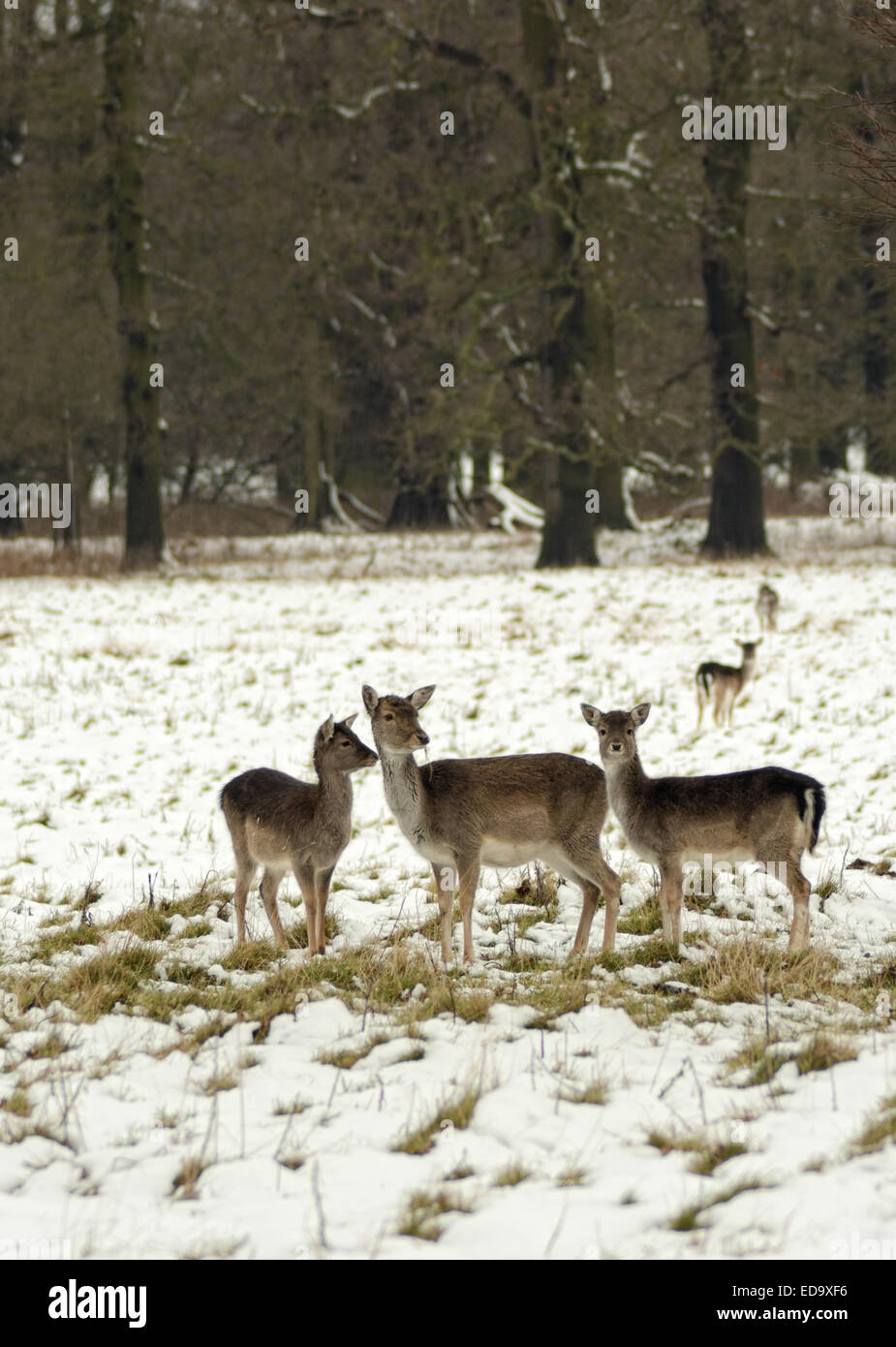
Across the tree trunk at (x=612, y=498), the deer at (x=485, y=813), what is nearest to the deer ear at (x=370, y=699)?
the deer at (x=485, y=813)

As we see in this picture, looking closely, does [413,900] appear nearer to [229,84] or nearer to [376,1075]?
[376,1075]

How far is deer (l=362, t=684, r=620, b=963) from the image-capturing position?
263 inches

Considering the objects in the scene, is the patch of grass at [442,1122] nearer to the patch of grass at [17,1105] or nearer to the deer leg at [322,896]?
the patch of grass at [17,1105]

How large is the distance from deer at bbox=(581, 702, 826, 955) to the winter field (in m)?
0.36

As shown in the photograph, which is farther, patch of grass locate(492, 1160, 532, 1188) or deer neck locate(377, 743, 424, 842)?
deer neck locate(377, 743, 424, 842)

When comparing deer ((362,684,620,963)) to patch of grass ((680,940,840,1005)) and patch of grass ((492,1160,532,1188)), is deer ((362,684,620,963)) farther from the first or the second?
patch of grass ((492,1160,532,1188))

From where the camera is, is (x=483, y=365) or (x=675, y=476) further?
(x=675, y=476)

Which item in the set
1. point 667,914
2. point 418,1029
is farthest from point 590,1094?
point 667,914

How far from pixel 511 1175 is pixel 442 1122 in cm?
49

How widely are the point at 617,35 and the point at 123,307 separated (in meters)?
10.9

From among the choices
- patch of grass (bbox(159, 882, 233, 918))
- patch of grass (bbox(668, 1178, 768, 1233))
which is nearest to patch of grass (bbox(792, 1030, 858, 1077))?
patch of grass (bbox(668, 1178, 768, 1233))

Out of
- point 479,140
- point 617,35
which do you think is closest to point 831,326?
point 479,140

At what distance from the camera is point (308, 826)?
675 cm

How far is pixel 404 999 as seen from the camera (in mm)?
6195
